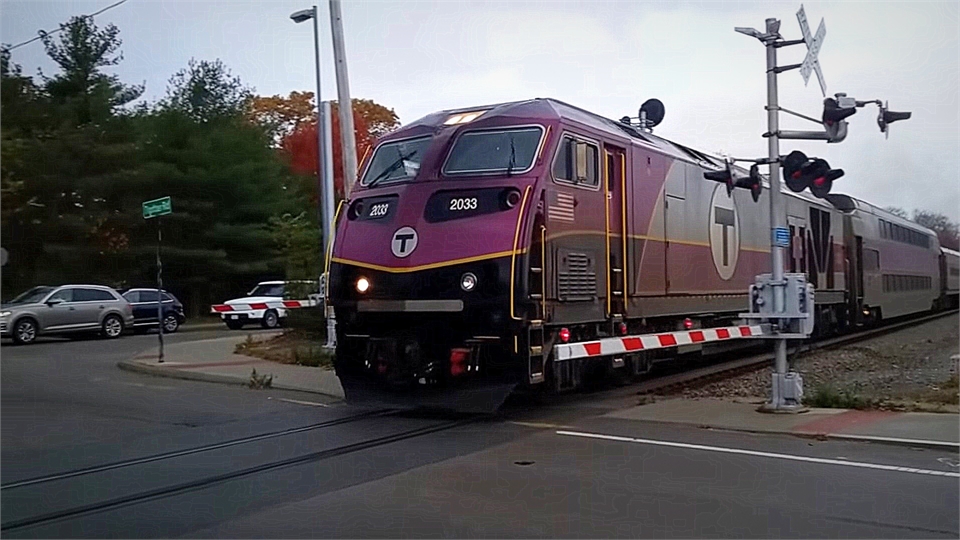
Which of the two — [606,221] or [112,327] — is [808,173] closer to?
[606,221]

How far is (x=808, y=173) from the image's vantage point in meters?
12.2

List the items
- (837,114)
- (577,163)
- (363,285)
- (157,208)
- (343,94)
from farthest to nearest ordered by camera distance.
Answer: (343,94)
(577,163)
(837,114)
(363,285)
(157,208)

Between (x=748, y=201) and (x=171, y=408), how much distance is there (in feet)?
37.4

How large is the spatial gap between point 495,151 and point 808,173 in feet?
13.1

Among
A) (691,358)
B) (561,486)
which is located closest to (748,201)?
(691,358)

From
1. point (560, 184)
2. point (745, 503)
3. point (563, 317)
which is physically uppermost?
point (560, 184)

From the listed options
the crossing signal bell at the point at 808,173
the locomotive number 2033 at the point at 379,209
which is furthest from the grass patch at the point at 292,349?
the crossing signal bell at the point at 808,173

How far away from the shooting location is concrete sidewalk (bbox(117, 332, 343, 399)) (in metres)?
15.2

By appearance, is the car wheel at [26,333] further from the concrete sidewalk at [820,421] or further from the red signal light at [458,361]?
the concrete sidewalk at [820,421]

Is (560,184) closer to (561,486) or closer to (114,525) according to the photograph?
(561,486)

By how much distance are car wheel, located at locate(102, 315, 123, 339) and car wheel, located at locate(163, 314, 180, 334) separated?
4030 millimetres

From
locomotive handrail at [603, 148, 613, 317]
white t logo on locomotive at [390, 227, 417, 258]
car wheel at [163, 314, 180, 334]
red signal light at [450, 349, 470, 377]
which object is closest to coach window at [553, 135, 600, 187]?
locomotive handrail at [603, 148, 613, 317]

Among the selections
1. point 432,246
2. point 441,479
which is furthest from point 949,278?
point 441,479

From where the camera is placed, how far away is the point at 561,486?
788 cm
